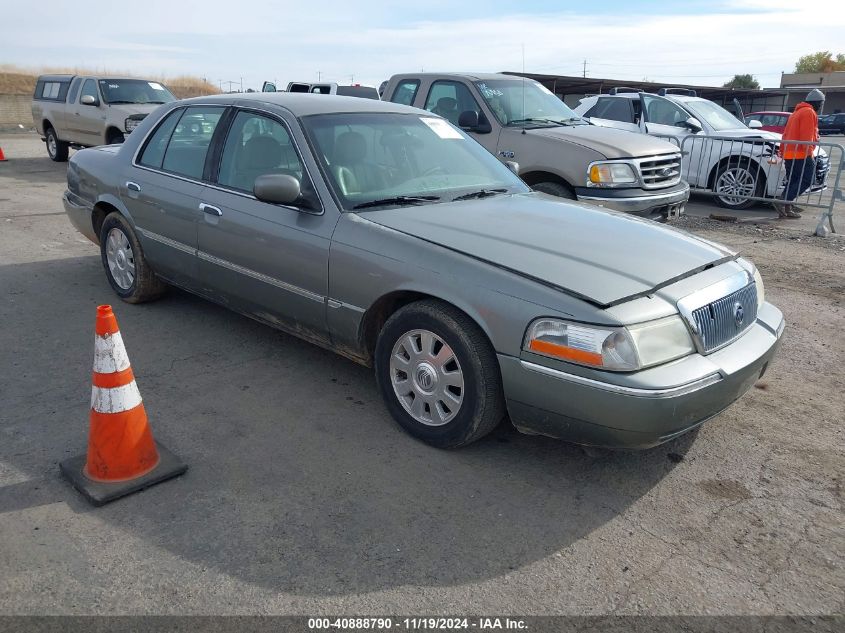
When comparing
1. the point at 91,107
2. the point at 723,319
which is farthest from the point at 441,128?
the point at 91,107

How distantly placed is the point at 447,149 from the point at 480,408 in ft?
6.91

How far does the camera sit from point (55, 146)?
17.1m

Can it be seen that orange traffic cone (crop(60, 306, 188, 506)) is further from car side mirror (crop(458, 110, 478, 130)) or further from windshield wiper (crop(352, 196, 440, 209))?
car side mirror (crop(458, 110, 478, 130))

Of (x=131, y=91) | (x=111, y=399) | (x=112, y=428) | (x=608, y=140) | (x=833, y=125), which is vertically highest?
(x=131, y=91)

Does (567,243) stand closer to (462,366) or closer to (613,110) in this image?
(462,366)

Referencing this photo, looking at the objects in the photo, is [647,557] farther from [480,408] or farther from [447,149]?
[447,149]

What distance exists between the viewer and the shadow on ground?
2.85 m

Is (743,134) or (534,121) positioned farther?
(743,134)

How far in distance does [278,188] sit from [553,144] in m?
4.57

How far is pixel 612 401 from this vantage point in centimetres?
301

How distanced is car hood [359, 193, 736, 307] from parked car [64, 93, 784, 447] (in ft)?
0.05

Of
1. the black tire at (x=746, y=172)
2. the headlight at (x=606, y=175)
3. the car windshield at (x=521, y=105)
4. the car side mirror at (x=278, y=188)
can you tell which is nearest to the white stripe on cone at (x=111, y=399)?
the car side mirror at (x=278, y=188)

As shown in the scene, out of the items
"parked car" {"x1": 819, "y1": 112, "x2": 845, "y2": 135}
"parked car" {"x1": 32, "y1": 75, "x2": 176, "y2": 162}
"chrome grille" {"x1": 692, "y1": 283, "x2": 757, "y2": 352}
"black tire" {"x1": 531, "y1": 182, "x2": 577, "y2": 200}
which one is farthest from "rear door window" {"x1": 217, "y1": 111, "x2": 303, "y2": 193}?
"parked car" {"x1": 819, "y1": 112, "x2": 845, "y2": 135}

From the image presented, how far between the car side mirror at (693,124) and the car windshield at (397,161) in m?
8.22
